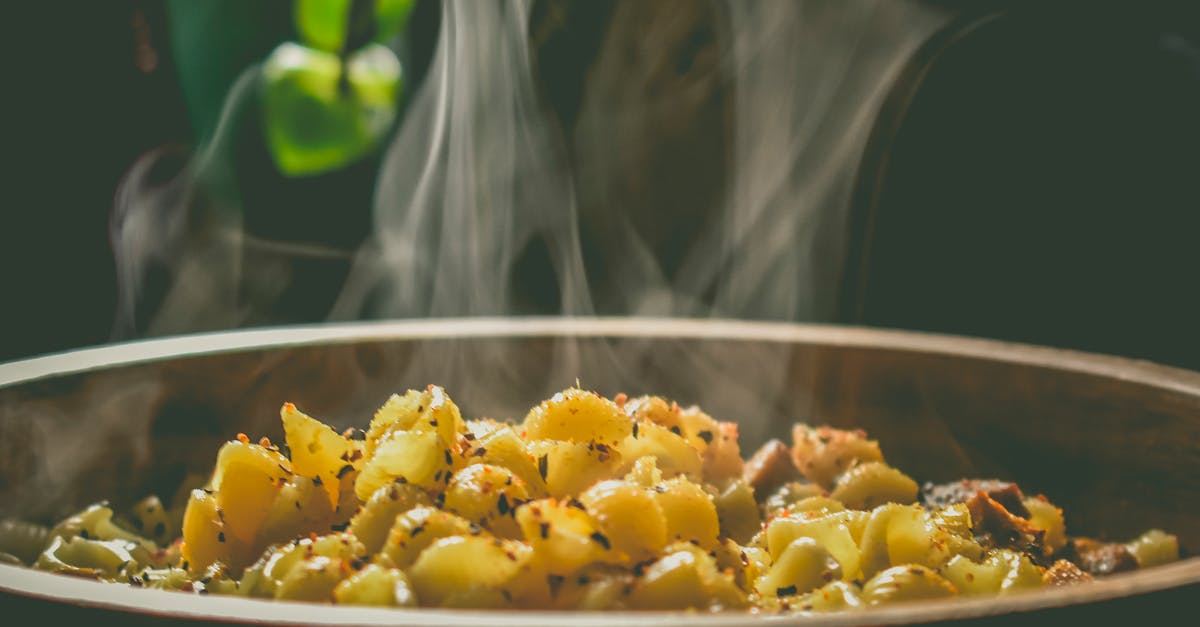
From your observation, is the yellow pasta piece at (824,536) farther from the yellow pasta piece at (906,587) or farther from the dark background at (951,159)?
the dark background at (951,159)

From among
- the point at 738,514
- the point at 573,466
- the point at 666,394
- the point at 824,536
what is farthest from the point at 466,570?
the point at 666,394

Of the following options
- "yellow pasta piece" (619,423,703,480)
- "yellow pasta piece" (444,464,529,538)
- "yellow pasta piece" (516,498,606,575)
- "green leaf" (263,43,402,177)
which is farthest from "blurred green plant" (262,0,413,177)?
"yellow pasta piece" (516,498,606,575)

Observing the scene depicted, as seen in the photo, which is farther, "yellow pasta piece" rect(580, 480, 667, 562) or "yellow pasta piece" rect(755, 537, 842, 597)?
"yellow pasta piece" rect(755, 537, 842, 597)

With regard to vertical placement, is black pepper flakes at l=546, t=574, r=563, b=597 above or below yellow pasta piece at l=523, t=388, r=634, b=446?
below

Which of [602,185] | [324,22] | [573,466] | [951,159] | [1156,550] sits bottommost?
[1156,550]

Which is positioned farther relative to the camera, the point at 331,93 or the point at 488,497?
the point at 331,93

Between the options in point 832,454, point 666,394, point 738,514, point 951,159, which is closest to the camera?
point 738,514

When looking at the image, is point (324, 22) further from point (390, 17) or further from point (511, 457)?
point (511, 457)

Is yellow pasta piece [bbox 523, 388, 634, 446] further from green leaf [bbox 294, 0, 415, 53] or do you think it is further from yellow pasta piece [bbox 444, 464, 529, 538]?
green leaf [bbox 294, 0, 415, 53]
